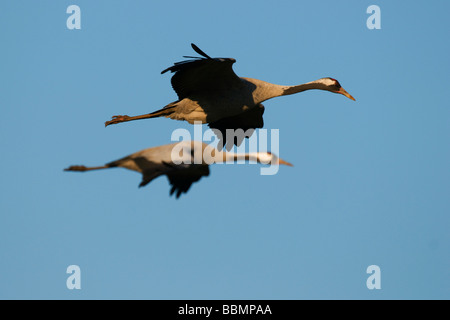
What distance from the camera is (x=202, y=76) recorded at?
10.2 metres

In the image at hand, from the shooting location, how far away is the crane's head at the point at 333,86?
37.8 ft

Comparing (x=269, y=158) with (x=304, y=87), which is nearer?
(x=269, y=158)

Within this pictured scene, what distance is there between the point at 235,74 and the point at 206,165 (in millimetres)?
1780

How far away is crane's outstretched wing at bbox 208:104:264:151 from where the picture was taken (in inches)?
455

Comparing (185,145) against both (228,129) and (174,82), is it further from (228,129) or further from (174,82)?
(228,129)

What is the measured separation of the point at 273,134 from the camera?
37.1ft

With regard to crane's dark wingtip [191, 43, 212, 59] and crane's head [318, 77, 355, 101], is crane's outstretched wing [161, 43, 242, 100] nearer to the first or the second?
crane's dark wingtip [191, 43, 212, 59]

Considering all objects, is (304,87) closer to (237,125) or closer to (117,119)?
(237,125)

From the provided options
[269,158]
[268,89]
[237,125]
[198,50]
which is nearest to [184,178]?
[269,158]

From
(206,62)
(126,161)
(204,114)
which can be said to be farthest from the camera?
(204,114)

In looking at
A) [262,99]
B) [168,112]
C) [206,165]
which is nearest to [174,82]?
[168,112]

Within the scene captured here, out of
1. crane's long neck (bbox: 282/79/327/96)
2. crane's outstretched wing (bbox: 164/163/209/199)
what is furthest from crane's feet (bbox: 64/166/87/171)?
crane's long neck (bbox: 282/79/327/96)

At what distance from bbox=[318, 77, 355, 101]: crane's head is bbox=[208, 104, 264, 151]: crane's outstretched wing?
2.97 feet

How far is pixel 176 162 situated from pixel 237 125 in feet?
10.5
